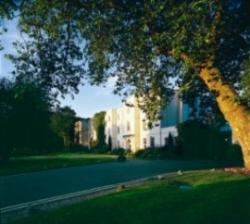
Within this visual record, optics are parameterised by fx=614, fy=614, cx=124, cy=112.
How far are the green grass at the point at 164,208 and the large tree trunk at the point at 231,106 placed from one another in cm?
513

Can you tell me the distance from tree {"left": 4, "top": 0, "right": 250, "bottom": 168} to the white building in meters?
38.8

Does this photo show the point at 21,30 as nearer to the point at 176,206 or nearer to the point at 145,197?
the point at 145,197

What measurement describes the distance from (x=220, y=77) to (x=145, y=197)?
8.04 m

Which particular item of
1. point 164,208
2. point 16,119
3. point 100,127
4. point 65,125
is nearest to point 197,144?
point 16,119

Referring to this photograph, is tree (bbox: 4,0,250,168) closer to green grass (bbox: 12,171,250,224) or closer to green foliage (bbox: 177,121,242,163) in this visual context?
green grass (bbox: 12,171,250,224)

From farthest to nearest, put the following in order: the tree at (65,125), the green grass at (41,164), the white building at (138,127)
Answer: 1. the tree at (65,125)
2. the white building at (138,127)
3. the green grass at (41,164)

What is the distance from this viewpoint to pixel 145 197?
1480 centimetres

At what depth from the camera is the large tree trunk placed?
21.5 m

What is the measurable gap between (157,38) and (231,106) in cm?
456

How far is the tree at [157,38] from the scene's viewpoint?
17825 millimetres

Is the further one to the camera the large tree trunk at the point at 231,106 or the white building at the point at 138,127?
the white building at the point at 138,127

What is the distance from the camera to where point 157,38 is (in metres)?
18.6

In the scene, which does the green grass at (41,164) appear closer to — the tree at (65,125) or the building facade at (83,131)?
the tree at (65,125)

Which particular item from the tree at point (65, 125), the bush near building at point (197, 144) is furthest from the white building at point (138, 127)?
the tree at point (65, 125)
